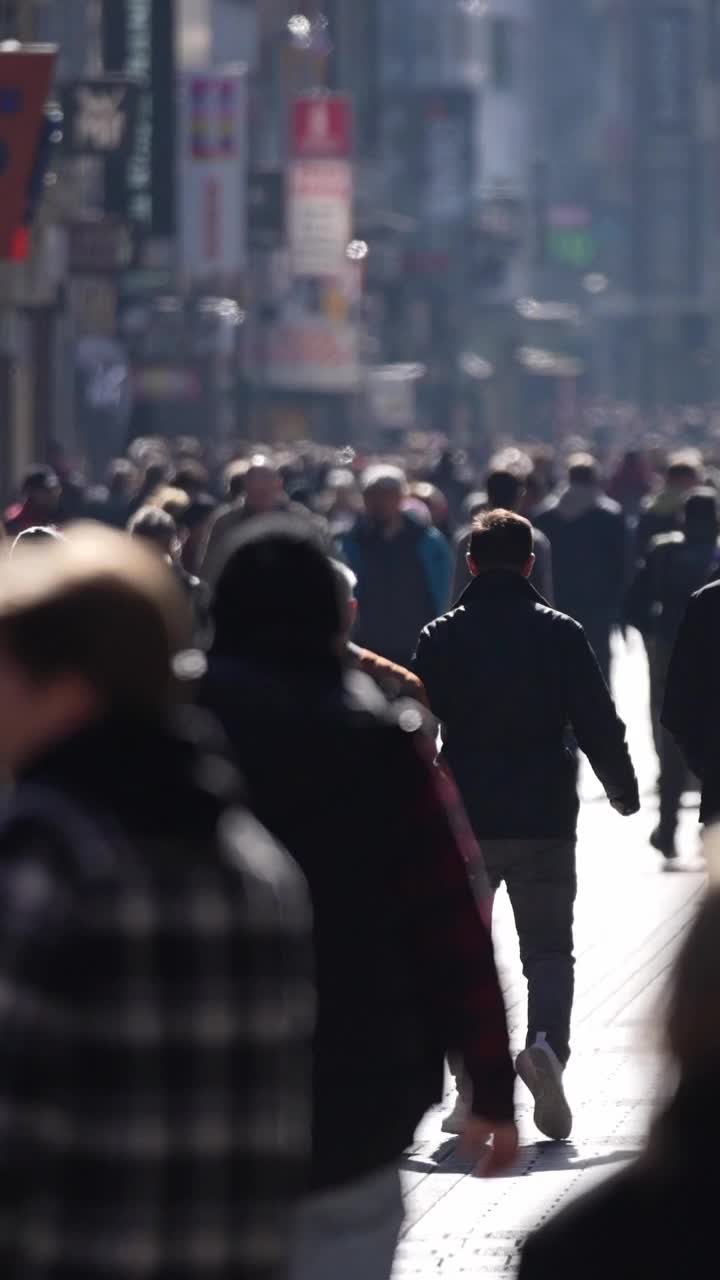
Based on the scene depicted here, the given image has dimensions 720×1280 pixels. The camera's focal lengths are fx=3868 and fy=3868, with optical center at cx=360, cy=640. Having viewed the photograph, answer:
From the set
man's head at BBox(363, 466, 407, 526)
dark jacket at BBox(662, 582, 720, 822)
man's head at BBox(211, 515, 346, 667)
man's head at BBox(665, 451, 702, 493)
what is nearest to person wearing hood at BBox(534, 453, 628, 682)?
man's head at BBox(665, 451, 702, 493)

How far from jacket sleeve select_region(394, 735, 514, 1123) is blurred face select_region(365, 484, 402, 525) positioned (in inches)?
405

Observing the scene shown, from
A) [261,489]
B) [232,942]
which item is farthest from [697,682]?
[232,942]

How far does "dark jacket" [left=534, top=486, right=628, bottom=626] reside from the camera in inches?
716

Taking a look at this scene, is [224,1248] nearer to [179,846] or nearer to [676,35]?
[179,846]

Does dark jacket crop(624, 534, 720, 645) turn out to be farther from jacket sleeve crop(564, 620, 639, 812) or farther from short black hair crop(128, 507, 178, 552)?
jacket sleeve crop(564, 620, 639, 812)

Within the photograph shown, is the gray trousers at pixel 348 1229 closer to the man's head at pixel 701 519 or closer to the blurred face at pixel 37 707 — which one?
the blurred face at pixel 37 707

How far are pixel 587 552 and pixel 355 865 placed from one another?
1325cm

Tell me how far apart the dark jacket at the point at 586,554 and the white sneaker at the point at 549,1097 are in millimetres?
9237

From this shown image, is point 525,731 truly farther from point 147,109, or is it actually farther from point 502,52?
point 502,52

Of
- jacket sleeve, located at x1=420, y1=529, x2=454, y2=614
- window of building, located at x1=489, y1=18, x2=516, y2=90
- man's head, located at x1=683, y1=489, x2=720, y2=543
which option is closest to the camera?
man's head, located at x1=683, y1=489, x2=720, y2=543

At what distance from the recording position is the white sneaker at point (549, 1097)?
8.93m

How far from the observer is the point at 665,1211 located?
10.0ft

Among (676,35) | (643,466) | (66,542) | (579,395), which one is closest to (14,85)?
(643,466)

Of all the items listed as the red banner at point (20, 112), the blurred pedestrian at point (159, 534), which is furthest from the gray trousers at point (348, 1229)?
the red banner at point (20, 112)
